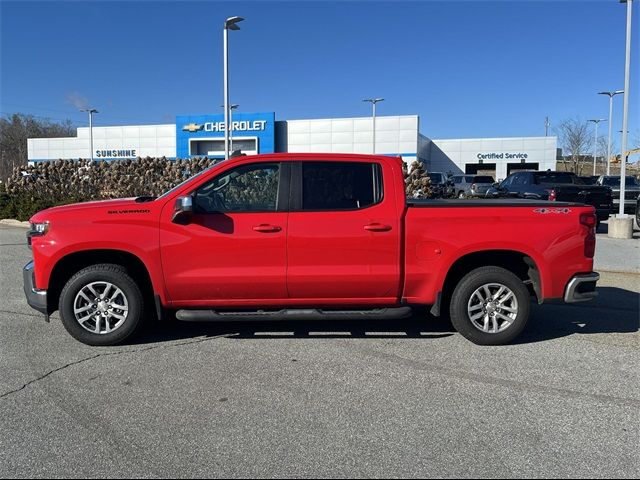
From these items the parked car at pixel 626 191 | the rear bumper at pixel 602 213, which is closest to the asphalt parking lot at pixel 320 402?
the rear bumper at pixel 602 213

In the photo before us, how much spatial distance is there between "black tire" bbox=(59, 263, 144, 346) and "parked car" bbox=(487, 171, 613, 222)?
12168 millimetres

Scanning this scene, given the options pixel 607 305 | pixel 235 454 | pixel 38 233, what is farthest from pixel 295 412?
pixel 607 305

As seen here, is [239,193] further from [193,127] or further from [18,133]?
[18,133]

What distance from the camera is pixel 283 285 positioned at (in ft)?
16.8

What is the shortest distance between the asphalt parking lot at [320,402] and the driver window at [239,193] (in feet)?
4.51

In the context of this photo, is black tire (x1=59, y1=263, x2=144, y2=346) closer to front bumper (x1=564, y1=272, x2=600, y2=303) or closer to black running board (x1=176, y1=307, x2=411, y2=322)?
black running board (x1=176, y1=307, x2=411, y2=322)

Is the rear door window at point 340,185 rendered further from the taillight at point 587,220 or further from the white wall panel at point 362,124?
the white wall panel at point 362,124

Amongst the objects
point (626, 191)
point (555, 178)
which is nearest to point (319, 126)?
point (626, 191)

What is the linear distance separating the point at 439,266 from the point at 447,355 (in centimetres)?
85

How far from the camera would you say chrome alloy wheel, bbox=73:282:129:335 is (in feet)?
16.8

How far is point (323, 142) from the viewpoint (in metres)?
54.9

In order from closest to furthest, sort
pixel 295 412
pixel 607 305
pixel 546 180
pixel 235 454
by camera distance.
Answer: pixel 235 454
pixel 295 412
pixel 607 305
pixel 546 180

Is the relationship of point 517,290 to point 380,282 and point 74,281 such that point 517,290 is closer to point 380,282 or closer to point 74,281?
point 380,282

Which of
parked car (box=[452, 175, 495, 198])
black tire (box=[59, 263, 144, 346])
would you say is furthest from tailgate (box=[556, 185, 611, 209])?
parked car (box=[452, 175, 495, 198])
